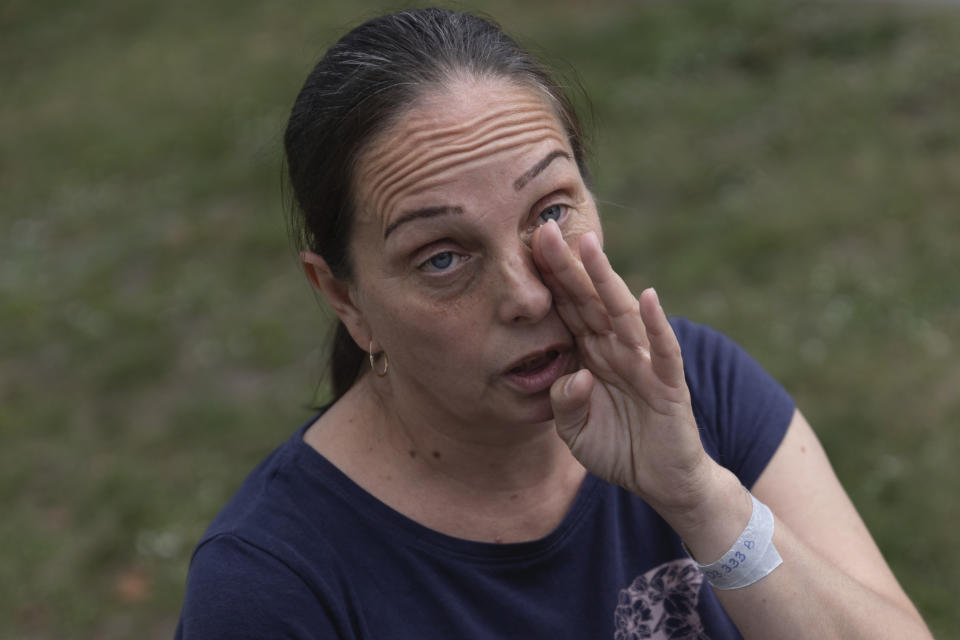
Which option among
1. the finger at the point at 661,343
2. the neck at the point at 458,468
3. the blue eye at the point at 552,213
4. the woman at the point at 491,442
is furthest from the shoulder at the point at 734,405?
the blue eye at the point at 552,213

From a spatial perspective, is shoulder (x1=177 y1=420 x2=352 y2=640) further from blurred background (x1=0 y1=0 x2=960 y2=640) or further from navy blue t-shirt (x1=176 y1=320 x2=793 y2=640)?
blurred background (x1=0 y1=0 x2=960 y2=640)

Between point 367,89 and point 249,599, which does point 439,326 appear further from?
point 249,599

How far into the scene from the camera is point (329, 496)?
89.2 inches

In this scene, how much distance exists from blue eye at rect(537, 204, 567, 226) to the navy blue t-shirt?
61 centimetres

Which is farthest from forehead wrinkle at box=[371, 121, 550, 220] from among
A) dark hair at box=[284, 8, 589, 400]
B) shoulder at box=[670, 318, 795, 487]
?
shoulder at box=[670, 318, 795, 487]

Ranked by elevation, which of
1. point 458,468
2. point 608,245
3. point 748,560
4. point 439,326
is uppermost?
point 439,326

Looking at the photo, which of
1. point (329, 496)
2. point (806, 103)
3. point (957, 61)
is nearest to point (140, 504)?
point (329, 496)

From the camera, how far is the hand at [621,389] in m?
2.01

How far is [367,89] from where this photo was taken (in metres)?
2.13

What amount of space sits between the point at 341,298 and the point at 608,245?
12.6 feet

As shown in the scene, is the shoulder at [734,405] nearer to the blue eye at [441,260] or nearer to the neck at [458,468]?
the neck at [458,468]

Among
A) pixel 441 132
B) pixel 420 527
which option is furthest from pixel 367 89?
pixel 420 527

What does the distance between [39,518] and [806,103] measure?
16.8ft

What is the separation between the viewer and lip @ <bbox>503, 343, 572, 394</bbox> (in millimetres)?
2135
